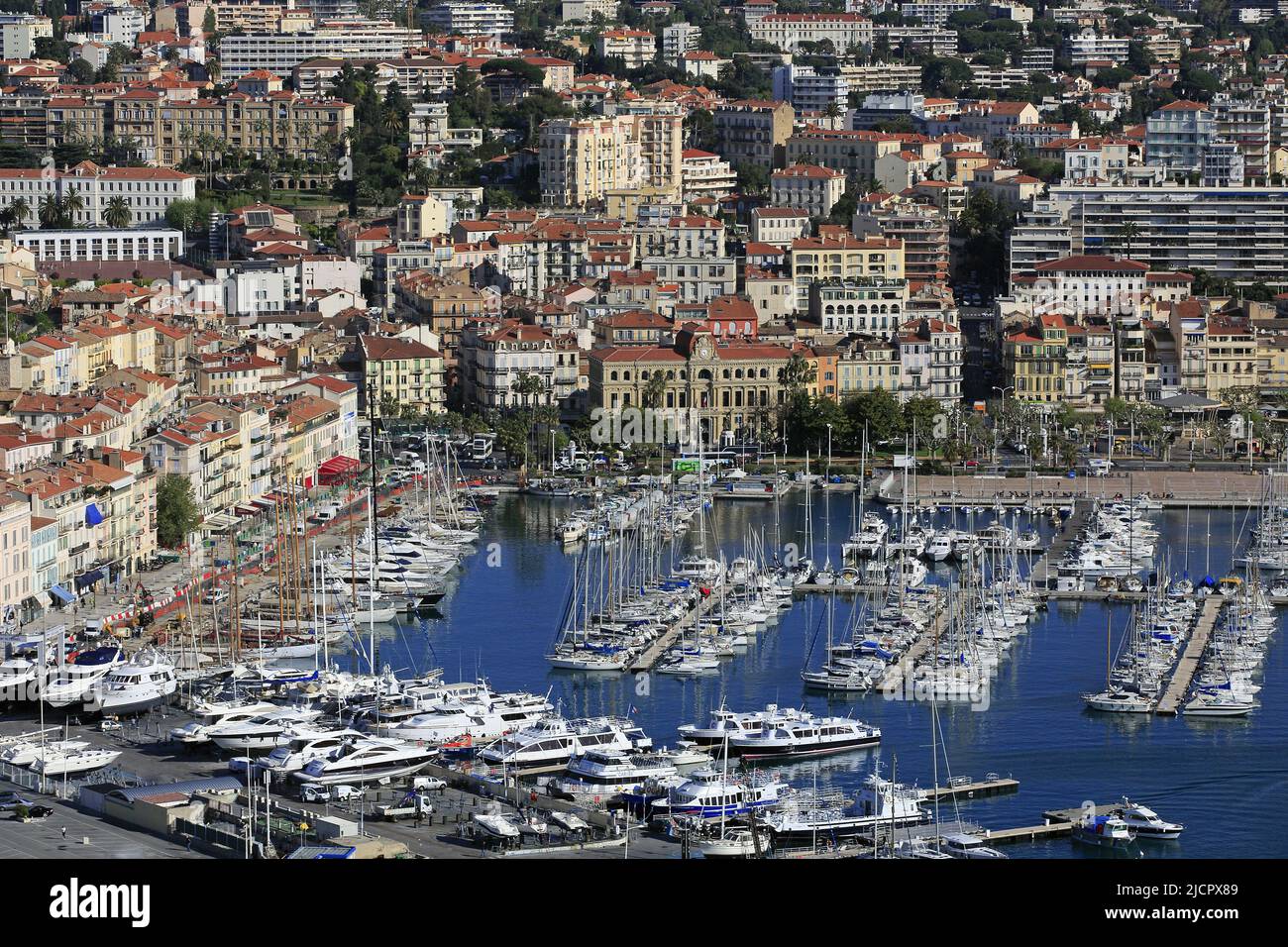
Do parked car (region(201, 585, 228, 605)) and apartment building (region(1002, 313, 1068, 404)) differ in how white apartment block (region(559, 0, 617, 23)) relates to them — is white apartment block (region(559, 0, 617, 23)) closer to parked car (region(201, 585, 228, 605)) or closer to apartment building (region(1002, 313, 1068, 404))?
apartment building (region(1002, 313, 1068, 404))

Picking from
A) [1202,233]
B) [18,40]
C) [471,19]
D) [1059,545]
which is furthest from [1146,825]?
[471,19]

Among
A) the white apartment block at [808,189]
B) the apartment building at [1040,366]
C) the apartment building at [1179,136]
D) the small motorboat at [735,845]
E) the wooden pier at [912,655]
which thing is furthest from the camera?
the apartment building at [1179,136]

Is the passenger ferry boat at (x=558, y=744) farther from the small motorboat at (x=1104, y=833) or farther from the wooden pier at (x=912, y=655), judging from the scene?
the wooden pier at (x=912, y=655)

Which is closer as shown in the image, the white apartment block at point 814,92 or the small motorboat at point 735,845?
the small motorboat at point 735,845

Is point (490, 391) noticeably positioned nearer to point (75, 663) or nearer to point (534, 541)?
point (534, 541)

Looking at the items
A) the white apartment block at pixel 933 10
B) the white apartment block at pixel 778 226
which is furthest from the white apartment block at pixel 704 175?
the white apartment block at pixel 933 10

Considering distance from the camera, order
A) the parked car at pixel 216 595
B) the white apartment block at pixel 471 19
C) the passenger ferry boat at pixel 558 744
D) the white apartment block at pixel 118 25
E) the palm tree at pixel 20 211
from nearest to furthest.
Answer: the passenger ferry boat at pixel 558 744 → the parked car at pixel 216 595 → the palm tree at pixel 20 211 → the white apartment block at pixel 118 25 → the white apartment block at pixel 471 19

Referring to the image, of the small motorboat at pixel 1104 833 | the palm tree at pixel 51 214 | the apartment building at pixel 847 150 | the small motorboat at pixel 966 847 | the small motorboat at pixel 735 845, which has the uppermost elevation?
the apartment building at pixel 847 150

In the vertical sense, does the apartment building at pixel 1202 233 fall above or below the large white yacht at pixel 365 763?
above

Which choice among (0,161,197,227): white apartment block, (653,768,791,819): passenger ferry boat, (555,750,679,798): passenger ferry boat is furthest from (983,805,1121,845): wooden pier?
(0,161,197,227): white apartment block
